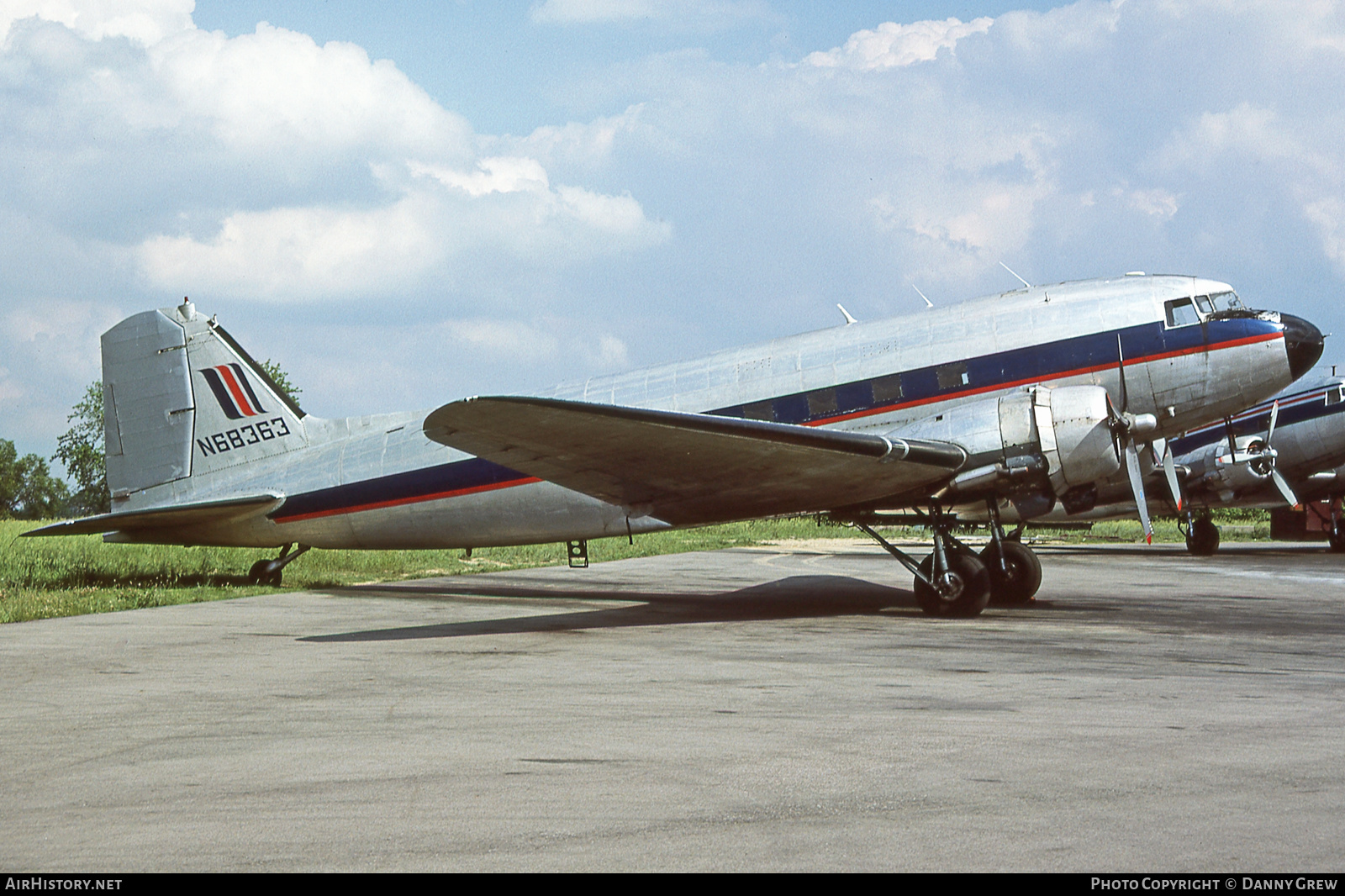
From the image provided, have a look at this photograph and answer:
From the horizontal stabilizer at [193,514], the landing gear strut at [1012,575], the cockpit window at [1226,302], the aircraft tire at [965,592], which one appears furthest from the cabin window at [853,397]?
the horizontal stabilizer at [193,514]

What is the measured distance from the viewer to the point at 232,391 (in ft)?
57.4

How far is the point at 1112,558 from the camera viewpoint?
2641 cm

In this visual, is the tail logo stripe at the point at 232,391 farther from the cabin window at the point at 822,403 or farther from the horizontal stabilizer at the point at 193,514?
the cabin window at the point at 822,403

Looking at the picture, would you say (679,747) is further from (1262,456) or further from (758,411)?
(1262,456)

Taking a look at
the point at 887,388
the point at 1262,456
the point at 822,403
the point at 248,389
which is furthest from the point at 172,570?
the point at 1262,456

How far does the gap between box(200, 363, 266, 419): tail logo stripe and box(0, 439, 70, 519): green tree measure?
125519mm

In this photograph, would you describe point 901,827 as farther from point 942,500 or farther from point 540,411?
point 942,500

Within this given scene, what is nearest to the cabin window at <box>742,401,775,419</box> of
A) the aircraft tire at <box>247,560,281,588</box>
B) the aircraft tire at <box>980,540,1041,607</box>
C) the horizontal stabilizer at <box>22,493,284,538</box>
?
the aircraft tire at <box>980,540,1041,607</box>

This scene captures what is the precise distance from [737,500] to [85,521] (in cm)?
994

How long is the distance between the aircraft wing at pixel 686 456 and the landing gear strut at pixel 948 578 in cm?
71

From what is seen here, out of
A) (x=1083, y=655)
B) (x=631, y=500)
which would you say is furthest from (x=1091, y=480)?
(x=631, y=500)

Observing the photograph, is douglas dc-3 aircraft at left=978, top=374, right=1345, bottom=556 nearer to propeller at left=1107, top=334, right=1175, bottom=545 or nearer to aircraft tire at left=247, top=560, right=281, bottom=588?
propeller at left=1107, top=334, right=1175, bottom=545

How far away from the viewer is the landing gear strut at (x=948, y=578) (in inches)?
486

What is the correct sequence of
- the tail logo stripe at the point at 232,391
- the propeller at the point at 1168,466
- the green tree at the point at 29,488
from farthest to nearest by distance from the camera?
the green tree at the point at 29,488 → the tail logo stripe at the point at 232,391 → the propeller at the point at 1168,466
